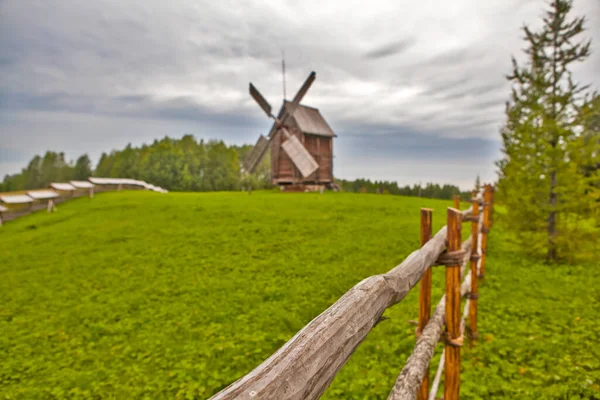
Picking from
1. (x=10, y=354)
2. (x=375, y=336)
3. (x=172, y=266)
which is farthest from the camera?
(x=172, y=266)

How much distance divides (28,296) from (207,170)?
221 ft

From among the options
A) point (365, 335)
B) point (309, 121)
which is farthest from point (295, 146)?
point (365, 335)

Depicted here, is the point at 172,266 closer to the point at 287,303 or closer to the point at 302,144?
the point at 287,303

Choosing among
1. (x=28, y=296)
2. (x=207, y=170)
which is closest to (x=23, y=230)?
(x=28, y=296)

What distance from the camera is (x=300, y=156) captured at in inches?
1182

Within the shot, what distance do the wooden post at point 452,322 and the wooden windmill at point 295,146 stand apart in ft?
83.8

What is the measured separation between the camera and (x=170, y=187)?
218 ft

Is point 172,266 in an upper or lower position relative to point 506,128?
lower

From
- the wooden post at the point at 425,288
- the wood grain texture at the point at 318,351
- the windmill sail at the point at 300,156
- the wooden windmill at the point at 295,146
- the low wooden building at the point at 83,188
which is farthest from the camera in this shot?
the wooden windmill at the point at 295,146

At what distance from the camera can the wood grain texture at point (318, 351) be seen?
1130mm

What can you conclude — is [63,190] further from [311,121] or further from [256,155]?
[311,121]

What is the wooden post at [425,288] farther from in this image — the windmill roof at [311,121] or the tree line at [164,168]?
the tree line at [164,168]

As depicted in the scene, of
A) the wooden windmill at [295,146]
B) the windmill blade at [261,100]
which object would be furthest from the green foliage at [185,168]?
the windmill blade at [261,100]

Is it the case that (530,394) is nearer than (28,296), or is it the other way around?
(530,394)
